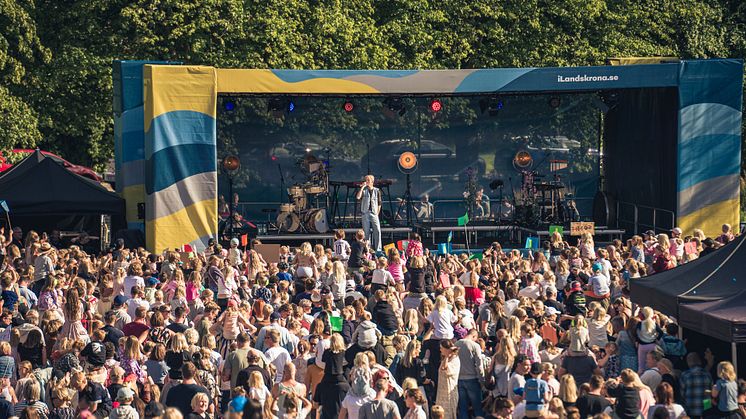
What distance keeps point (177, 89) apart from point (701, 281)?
13407 millimetres

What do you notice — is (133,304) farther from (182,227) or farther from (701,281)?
(182,227)

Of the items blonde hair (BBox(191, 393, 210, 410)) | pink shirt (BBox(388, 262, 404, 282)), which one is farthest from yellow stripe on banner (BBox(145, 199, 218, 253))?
blonde hair (BBox(191, 393, 210, 410))

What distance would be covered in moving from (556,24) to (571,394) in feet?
83.3

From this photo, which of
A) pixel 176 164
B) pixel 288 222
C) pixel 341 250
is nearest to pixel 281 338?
pixel 341 250

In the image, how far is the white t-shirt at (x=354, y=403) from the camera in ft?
35.4

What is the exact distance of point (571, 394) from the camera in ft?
36.0

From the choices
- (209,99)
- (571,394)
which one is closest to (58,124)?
(209,99)

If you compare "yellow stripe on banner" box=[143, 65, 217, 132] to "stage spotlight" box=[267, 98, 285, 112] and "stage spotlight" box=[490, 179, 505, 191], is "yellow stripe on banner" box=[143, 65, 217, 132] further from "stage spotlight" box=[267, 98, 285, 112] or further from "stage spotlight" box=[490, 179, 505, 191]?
"stage spotlight" box=[490, 179, 505, 191]

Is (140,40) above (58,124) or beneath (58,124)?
above

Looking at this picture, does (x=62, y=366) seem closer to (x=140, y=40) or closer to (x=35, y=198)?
(x=35, y=198)

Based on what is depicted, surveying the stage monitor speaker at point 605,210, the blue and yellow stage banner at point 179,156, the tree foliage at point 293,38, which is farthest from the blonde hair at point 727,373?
the tree foliage at point 293,38

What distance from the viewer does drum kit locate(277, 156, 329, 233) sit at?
87.0ft

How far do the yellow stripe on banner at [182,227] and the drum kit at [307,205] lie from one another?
8.98 feet

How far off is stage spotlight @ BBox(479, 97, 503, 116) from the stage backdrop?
9.31 ft
